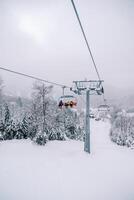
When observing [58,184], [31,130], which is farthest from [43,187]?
[31,130]

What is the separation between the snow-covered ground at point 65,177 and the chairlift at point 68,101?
14.6 ft

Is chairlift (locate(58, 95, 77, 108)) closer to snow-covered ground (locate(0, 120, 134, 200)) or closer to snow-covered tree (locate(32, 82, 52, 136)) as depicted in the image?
snow-covered ground (locate(0, 120, 134, 200))

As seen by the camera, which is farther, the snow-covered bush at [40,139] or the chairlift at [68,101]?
the snow-covered bush at [40,139]

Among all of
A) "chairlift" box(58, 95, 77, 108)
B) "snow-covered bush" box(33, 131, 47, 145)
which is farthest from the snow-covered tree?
"chairlift" box(58, 95, 77, 108)

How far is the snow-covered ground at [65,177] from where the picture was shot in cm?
1054

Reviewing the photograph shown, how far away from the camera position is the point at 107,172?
1444 centimetres

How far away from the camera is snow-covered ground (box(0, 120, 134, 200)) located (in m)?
10.5

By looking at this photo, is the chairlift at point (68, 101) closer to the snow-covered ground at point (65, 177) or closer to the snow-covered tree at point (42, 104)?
the snow-covered ground at point (65, 177)

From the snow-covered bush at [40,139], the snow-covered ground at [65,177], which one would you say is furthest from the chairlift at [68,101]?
the snow-covered bush at [40,139]

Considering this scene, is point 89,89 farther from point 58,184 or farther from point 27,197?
point 27,197

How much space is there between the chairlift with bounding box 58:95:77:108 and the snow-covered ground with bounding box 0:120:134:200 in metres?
4.46

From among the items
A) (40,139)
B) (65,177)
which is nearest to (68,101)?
(65,177)

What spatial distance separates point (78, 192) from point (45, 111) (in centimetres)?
2121

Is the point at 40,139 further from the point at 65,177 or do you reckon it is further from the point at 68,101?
the point at 65,177
